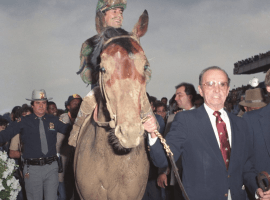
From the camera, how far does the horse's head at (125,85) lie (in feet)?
6.99

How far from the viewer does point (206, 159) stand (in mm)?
2645

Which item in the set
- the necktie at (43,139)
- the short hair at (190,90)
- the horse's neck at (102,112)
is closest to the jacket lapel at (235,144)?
the horse's neck at (102,112)

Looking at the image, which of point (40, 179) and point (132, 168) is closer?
point (132, 168)

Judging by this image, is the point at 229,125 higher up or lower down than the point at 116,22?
lower down

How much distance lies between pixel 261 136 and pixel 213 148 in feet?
2.40

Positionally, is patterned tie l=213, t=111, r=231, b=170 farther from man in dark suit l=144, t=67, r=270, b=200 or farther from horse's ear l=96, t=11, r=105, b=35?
horse's ear l=96, t=11, r=105, b=35

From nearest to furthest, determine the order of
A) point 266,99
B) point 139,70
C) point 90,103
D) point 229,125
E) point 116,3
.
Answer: point 139,70, point 229,125, point 90,103, point 116,3, point 266,99

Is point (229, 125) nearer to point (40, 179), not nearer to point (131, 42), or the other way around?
point (131, 42)

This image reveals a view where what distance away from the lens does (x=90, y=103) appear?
12.3ft

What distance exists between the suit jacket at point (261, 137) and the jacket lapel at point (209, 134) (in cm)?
62

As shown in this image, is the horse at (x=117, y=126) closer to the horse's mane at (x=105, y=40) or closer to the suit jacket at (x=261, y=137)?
the horse's mane at (x=105, y=40)

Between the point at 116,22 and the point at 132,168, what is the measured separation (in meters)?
2.64

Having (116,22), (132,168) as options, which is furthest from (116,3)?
(132,168)

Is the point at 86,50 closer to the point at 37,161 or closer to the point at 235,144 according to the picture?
the point at 235,144
